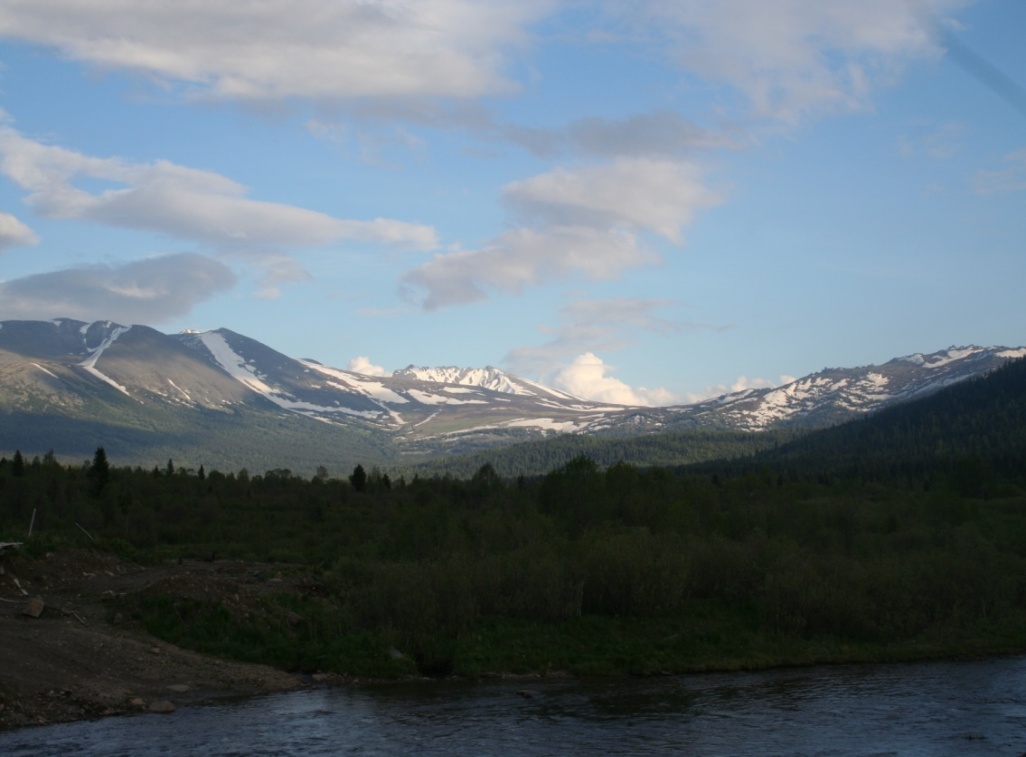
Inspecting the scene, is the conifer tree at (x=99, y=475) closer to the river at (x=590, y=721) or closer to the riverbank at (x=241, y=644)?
the riverbank at (x=241, y=644)

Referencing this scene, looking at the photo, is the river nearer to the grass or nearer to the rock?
the grass

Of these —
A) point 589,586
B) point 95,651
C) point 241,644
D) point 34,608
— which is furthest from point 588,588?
point 34,608

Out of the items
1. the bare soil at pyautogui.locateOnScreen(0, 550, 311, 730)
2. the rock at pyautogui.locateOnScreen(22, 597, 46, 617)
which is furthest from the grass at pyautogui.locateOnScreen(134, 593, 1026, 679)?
the rock at pyautogui.locateOnScreen(22, 597, 46, 617)

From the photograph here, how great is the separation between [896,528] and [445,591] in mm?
57102

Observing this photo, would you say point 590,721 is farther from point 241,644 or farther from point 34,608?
point 34,608

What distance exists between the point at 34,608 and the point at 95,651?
197 inches

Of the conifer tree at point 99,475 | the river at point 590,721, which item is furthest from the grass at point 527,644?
the conifer tree at point 99,475

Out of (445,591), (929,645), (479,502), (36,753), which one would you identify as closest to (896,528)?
(929,645)

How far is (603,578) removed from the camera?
4825cm

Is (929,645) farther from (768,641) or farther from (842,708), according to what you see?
(842,708)

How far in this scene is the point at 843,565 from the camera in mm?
52781

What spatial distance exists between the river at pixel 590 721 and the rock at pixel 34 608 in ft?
33.3

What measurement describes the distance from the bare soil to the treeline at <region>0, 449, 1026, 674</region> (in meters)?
1.85

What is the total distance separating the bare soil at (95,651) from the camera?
3067 cm
